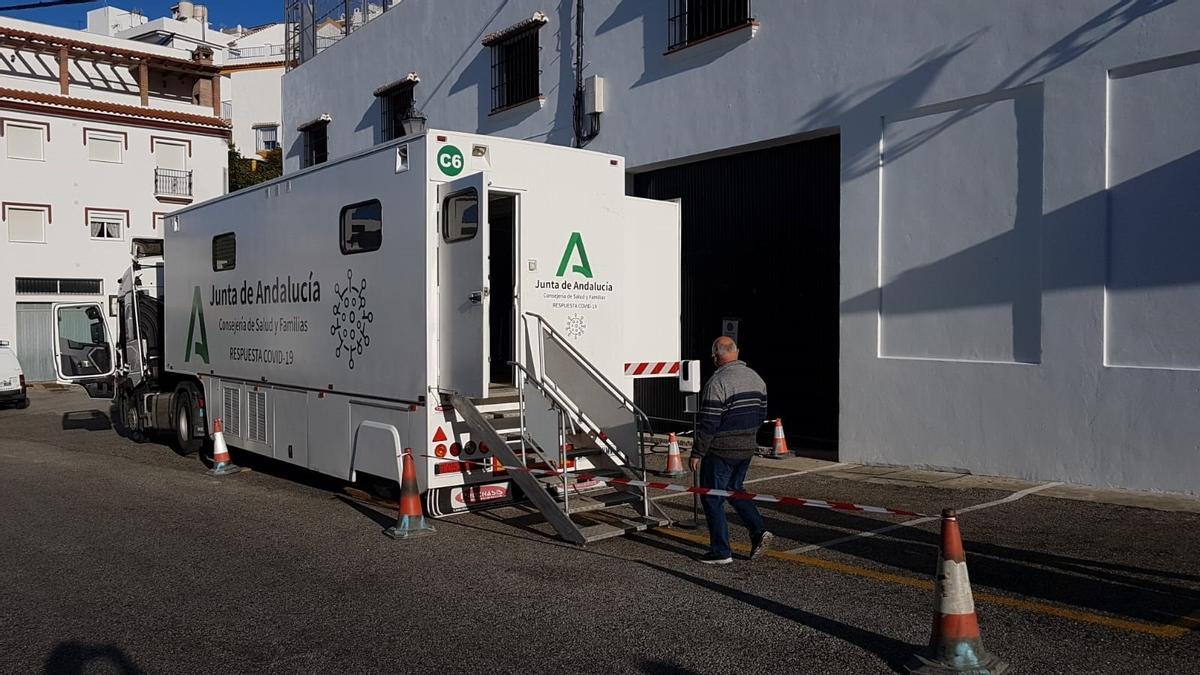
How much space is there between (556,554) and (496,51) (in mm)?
11571

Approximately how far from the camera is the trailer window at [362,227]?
9.06m

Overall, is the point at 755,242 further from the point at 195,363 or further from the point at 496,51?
the point at 195,363

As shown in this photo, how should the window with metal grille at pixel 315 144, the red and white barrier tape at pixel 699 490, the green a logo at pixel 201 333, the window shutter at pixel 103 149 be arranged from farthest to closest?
the window shutter at pixel 103 149 → the window with metal grille at pixel 315 144 → the green a logo at pixel 201 333 → the red and white barrier tape at pixel 699 490

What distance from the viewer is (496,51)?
17.0m

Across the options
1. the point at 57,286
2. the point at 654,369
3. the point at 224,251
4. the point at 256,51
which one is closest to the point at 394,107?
the point at 224,251

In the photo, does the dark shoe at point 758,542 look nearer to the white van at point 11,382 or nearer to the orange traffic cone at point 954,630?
the orange traffic cone at point 954,630

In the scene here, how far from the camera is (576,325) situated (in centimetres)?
903

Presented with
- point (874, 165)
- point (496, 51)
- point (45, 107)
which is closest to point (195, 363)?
point (496, 51)

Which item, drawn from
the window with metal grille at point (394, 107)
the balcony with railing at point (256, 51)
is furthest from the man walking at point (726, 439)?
the balcony with railing at point (256, 51)

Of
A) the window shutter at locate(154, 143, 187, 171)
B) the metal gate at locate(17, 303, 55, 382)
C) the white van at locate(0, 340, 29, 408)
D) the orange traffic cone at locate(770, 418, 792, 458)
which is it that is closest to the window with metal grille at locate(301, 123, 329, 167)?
the white van at locate(0, 340, 29, 408)

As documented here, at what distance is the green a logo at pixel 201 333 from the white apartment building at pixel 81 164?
20.5 m

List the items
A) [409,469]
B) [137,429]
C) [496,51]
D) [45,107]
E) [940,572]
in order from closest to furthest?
[940,572] → [409,469] → [137,429] → [496,51] → [45,107]

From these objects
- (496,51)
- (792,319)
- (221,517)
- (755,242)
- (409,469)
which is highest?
(496,51)

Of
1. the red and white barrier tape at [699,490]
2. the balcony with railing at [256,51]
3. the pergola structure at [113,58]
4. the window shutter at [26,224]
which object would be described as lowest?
the red and white barrier tape at [699,490]
